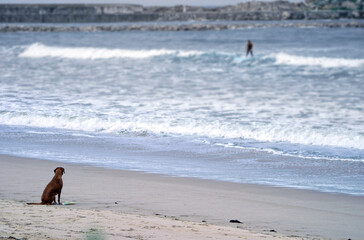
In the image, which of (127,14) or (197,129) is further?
(127,14)

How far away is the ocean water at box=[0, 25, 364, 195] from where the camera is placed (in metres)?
9.50

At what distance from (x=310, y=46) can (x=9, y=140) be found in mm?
30887

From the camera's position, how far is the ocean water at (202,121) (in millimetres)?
9500

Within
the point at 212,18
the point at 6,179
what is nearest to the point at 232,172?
the point at 6,179

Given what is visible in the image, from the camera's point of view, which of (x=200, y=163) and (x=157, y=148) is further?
(x=157, y=148)

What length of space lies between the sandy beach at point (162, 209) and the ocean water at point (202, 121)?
691 millimetres

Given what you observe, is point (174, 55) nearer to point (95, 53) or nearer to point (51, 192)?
point (95, 53)

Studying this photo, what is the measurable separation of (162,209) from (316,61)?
2393 centimetres

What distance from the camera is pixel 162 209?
22.2ft

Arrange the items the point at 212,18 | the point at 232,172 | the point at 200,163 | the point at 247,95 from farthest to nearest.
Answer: the point at 212,18
the point at 247,95
the point at 200,163
the point at 232,172

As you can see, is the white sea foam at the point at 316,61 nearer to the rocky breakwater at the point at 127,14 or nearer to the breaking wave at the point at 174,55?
the breaking wave at the point at 174,55

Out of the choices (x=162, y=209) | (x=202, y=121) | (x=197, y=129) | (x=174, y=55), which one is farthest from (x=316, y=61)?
(x=162, y=209)

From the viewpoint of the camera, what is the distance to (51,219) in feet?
19.1

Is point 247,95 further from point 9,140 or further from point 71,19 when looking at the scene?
point 71,19
